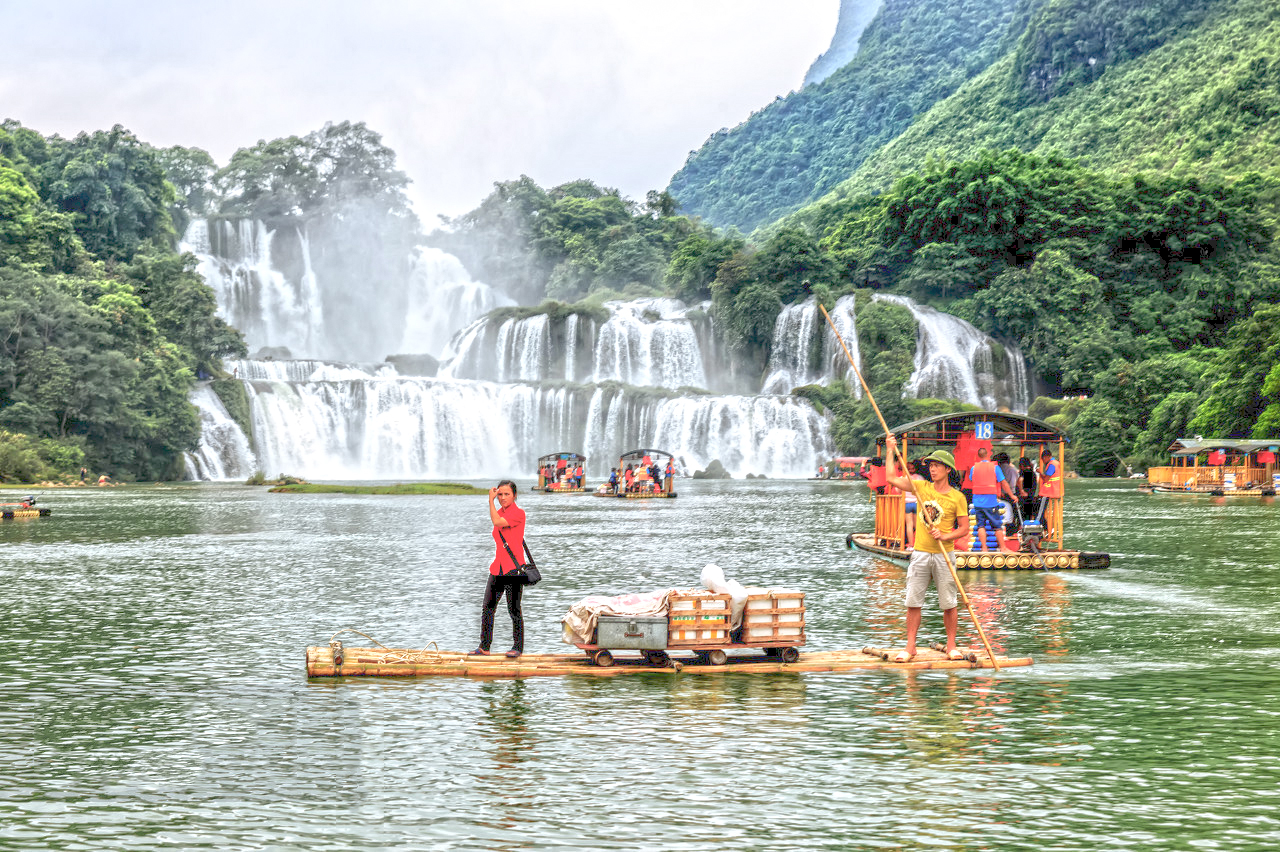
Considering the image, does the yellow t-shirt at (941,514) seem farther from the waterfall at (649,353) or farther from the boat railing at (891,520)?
the waterfall at (649,353)

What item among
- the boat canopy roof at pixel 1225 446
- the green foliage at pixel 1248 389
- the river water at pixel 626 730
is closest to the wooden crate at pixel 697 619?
the river water at pixel 626 730

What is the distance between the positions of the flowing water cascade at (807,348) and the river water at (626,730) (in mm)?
73752

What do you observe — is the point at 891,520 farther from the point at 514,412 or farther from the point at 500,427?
the point at 500,427

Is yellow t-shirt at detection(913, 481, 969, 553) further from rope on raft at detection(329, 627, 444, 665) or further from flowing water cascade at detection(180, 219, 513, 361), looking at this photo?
flowing water cascade at detection(180, 219, 513, 361)

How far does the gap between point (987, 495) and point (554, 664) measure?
520 inches

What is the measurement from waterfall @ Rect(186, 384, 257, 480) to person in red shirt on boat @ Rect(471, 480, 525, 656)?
234 ft

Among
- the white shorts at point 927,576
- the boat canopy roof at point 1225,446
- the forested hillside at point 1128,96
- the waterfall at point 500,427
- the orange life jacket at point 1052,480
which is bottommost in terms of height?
the white shorts at point 927,576

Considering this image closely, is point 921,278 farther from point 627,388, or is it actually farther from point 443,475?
point 443,475

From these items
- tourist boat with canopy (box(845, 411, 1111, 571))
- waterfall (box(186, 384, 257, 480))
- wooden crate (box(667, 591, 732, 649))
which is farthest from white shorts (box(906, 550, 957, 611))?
waterfall (box(186, 384, 257, 480))

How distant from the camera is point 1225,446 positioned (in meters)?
58.6

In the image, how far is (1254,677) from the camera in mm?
12828

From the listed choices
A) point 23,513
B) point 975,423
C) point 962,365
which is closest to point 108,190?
point 23,513

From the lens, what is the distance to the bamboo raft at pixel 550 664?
13.0m

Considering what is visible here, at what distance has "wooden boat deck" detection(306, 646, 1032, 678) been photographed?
1302cm
